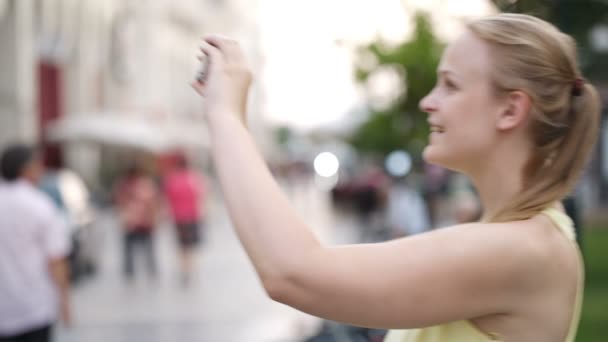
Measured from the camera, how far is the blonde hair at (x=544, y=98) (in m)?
1.55

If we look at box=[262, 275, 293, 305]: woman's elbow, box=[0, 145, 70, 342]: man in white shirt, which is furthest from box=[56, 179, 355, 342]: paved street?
box=[262, 275, 293, 305]: woman's elbow

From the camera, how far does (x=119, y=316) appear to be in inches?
420

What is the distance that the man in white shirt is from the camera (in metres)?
4.95

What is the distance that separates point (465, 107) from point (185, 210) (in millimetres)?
11822

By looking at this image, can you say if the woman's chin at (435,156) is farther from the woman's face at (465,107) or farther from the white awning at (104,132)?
the white awning at (104,132)

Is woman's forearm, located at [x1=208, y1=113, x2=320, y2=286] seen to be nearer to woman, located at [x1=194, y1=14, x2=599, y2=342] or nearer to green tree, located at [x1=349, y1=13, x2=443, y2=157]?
woman, located at [x1=194, y1=14, x2=599, y2=342]

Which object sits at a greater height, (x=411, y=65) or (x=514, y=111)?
(x=514, y=111)

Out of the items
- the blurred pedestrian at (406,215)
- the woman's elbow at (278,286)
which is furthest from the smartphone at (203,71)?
the blurred pedestrian at (406,215)

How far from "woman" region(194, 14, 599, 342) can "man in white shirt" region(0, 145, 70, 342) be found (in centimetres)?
367

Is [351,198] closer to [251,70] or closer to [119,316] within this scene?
[119,316]

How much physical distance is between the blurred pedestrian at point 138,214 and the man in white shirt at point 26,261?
7.54 metres

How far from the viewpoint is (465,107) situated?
1563 millimetres

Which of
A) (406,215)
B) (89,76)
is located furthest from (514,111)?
(89,76)

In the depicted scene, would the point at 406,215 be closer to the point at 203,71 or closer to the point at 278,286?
the point at 203,71
